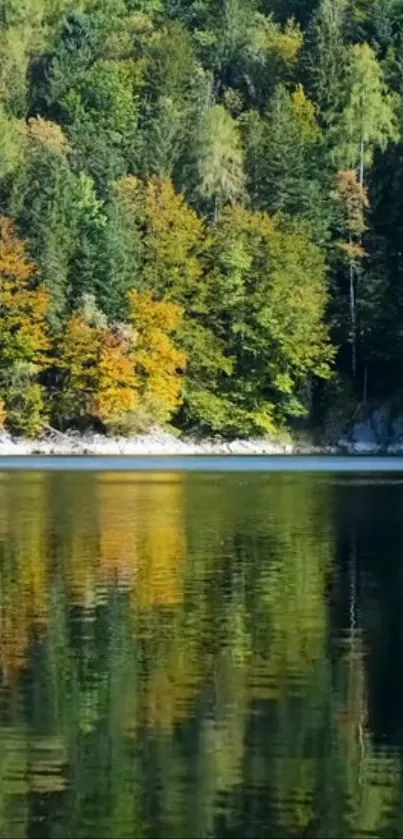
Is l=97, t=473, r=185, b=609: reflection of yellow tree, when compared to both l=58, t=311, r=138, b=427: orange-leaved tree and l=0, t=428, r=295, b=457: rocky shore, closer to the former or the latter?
l=0, t=428, r=295, b=457: rocky shore

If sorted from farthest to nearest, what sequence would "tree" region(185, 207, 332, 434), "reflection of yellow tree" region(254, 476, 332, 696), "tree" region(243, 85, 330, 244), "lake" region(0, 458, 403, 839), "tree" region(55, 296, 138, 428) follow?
"tree" region(243, 85, 330, 244)
"tree" region(185, 207, 332, 434)
"tree" region(55, 296, 138, 428)
"reflection of yellow tree" region(254, 476, 332, 696)
"lake" region(0, 458, 403, 839)

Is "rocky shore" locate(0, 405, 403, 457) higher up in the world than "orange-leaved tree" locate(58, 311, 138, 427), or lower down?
lower down

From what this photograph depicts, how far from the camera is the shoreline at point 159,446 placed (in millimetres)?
75750

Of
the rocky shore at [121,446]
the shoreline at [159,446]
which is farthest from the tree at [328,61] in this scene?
the rocky shore at [121,446]

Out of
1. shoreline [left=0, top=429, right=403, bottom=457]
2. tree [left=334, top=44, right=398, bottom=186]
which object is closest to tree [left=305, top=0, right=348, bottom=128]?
tree [left=334, top=44, right=398, bottom=186]

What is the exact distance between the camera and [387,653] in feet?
61.3

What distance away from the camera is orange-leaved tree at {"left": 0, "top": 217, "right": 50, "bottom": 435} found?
7600 cm

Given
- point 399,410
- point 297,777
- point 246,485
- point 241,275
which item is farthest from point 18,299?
point 297,777

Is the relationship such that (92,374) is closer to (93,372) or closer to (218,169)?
(93,372)

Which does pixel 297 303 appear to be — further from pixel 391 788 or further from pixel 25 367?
pixel 391 788

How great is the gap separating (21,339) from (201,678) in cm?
6055

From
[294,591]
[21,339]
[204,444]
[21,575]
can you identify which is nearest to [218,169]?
[204,444]

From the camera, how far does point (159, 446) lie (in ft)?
255

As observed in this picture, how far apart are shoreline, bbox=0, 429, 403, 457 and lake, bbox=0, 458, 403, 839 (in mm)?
41344
